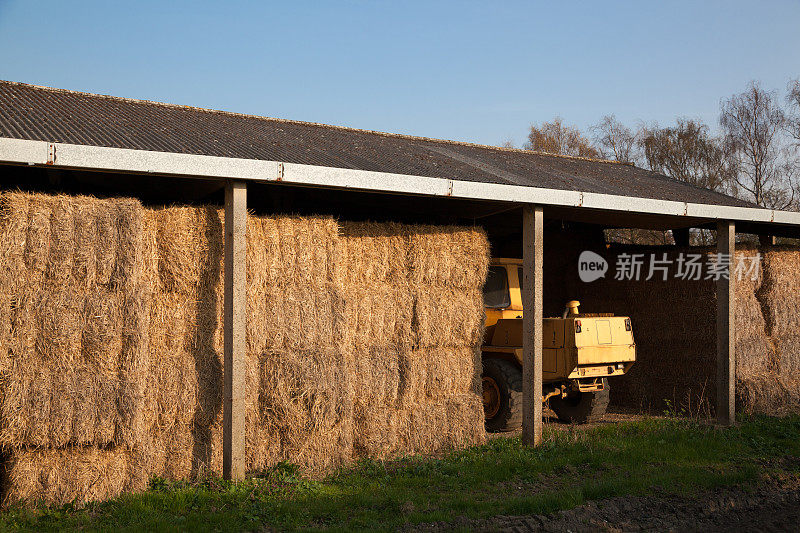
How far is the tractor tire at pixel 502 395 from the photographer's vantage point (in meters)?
10.0

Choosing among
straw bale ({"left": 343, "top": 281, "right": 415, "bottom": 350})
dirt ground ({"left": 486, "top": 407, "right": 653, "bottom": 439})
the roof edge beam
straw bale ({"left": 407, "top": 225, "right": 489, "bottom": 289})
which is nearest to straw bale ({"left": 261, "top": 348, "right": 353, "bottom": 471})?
straw bale ({"left": 343, "top": 281, "right": 415, "bottom": 350})

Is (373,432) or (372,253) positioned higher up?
(372,253)

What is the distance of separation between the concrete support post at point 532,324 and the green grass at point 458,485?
0.39 meters

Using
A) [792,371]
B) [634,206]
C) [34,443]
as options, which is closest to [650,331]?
[792,371]

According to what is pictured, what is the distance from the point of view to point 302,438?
739 centimetres

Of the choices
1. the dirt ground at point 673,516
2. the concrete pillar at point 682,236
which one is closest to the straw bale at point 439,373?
the dirt ground at point 673,516

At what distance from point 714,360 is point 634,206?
383 cm

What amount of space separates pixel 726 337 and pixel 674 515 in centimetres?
511

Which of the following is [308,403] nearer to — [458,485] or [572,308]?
[458,485]

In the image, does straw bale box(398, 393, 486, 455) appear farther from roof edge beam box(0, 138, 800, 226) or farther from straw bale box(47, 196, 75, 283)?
straw bale box(47, 196, 75, 283)

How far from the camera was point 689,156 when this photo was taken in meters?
33.7

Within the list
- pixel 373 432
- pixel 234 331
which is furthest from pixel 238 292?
pixel 373 432

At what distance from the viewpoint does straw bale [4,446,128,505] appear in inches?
233

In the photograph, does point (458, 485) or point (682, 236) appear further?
point (682, 236)
